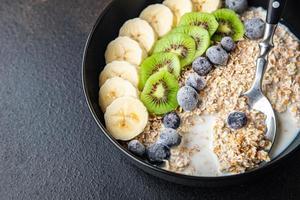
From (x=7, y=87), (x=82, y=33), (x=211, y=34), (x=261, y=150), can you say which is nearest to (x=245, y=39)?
(x=211, y=34)

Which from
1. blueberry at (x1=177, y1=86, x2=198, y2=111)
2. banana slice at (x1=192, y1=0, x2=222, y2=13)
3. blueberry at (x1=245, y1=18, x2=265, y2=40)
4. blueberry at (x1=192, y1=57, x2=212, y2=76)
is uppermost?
banana slice at (x1=192, y1=0, x2=222, y2=13)

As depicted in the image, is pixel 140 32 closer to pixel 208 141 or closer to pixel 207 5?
pixel 207 5

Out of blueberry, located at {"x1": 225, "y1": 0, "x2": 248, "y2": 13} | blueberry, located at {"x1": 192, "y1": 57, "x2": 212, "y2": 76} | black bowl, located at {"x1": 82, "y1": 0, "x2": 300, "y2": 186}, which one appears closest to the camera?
black bowl, located at {"x1": 82, "y1": 0, "x2": 300, "y2": 186}

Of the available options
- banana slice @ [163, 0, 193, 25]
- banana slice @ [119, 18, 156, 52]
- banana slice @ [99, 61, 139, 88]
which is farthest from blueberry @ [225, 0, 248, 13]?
banana slice @ [99, 61, 139, 88]

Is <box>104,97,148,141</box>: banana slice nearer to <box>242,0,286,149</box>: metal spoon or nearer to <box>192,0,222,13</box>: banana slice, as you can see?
<box>242,0,286,149</box>: metal spoon

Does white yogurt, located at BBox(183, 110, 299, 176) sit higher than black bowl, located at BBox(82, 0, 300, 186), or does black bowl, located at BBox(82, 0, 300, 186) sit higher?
black bowl, located at BBox(82, 0, 300, 186)

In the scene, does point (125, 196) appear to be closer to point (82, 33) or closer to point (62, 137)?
point (62, 137)

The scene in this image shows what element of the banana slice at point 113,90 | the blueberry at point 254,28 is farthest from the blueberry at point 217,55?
the banana slice at point 113,90

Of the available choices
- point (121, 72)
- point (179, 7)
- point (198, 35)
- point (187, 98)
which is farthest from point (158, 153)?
point (179, 7)
